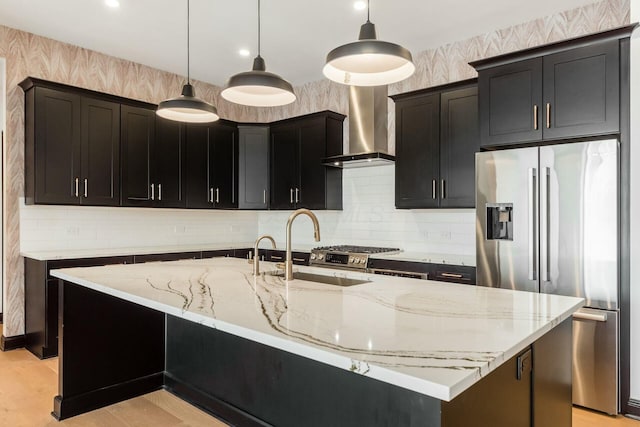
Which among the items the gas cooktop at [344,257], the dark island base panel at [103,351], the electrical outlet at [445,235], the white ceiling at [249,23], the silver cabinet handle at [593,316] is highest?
the white ceiling at [249,23]

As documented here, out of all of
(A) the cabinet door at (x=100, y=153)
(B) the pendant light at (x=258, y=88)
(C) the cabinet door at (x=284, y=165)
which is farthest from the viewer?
(C) the cabinet door at (x=284, y=165)

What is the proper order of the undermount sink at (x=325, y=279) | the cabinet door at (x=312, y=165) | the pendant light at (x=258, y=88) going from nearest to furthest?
the pendant light at (x=258, y=88), the undermount sink at (x=325, y=279), the cabinet door at (x=312, y=165)

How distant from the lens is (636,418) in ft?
8.87

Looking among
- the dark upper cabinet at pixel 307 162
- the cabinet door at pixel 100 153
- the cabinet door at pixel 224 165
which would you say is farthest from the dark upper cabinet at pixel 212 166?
the cabinet door at pixel 100 153

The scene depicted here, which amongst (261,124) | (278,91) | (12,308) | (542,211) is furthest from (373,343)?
(261,124)

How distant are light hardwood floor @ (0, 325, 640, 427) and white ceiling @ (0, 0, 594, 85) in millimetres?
3022

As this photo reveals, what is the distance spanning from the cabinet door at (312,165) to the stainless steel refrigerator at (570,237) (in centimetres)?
211

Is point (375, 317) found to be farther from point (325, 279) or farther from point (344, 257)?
point (344, 257)

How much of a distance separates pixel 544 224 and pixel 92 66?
458 centimetres

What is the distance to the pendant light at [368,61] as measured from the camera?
1729mm

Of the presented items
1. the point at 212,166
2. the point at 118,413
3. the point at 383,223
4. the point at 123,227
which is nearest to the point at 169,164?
the point at 212,166

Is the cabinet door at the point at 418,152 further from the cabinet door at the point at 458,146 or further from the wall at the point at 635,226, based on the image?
the wall at the point at 635,226

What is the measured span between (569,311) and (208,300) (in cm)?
140

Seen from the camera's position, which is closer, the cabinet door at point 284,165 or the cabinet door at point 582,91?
the cabinet door at point 582,91
